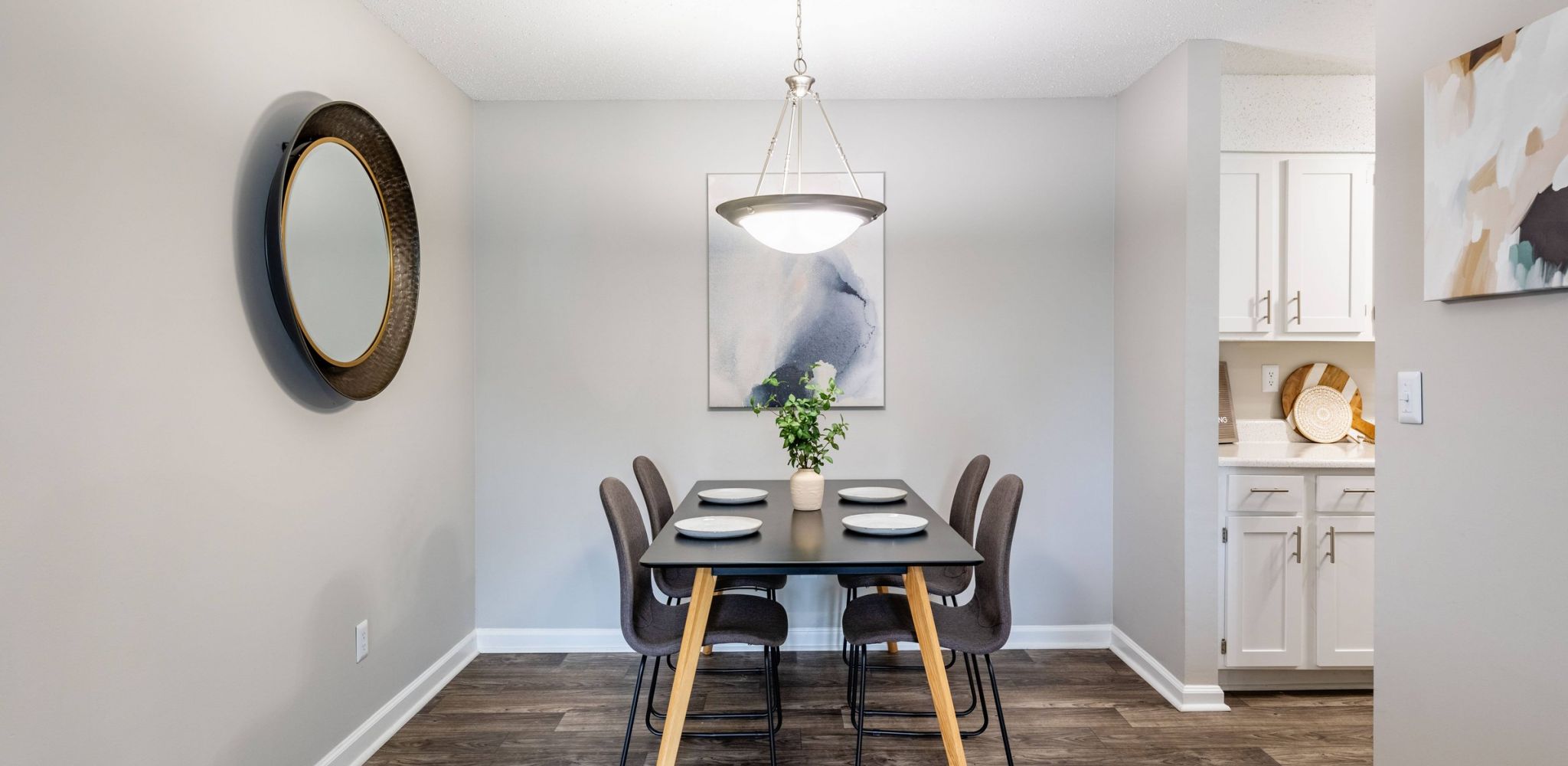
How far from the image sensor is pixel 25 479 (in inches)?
57.1

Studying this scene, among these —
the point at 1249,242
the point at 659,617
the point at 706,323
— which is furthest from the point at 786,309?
the point at 1249,242

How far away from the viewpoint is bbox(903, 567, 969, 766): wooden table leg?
2213 mm

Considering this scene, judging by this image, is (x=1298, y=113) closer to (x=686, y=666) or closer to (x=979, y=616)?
(x=979, y=616)

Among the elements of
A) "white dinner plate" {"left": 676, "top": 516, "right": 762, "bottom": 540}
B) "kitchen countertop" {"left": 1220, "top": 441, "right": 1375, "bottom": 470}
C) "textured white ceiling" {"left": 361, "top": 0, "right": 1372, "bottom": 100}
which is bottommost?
"white dinner plate" {"left": 676, "top": 516, "right": 762, "bottom": 540}

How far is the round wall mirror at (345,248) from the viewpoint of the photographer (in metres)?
2.07

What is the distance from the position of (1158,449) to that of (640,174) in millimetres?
2450

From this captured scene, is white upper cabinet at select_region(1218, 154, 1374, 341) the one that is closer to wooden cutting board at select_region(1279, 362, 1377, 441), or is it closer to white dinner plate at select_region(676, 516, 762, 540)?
wooden cutting board at select_region(1279, 362, 1377, 441)

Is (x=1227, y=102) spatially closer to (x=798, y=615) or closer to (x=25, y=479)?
(x=798, y=615)

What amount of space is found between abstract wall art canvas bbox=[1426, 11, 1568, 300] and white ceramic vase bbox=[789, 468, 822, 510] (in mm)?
1704

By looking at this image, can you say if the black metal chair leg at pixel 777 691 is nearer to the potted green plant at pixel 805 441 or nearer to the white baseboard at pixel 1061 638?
the potted green plant at pixel 805 441

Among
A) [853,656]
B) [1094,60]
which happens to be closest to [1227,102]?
Result: [1094,60]

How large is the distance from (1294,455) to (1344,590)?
52cm

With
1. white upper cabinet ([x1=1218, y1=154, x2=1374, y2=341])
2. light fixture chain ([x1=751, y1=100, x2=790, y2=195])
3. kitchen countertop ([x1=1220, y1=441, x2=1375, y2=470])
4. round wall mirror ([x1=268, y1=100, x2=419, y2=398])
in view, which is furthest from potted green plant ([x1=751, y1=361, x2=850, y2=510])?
white upper cabinet ([x1=1218, y1=154, x2=1374, y2=341])

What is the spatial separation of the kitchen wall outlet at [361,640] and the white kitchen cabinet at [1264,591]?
9.91ft
